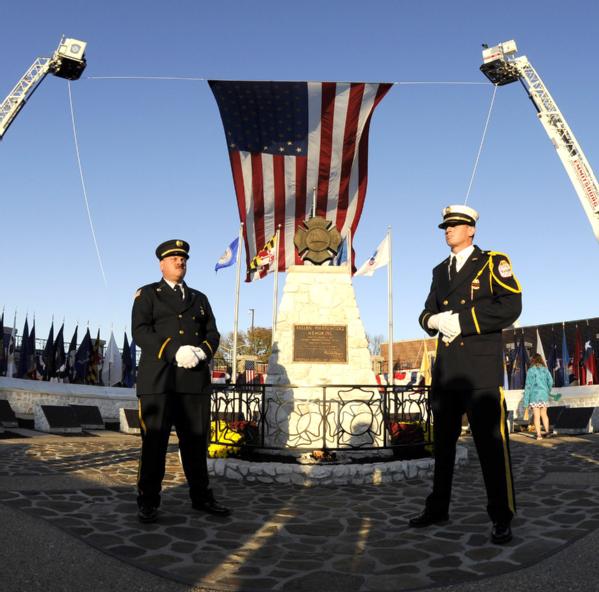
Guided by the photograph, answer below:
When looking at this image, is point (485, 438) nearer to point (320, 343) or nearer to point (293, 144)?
point (320, 343)

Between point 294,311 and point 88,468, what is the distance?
3.70 meters

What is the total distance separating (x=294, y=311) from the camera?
8.64m

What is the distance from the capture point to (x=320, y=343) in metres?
8.55

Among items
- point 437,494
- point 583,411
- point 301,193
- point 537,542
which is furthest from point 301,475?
point 301,193

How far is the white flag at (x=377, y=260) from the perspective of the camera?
17.6 meters

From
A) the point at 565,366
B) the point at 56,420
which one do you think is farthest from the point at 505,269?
the point at 565,366

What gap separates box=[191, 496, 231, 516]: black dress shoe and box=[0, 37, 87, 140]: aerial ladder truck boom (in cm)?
2394

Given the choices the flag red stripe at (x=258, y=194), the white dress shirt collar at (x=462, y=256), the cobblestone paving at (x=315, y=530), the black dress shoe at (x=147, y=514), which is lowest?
the cobblestone paving at (x=315, y=530)

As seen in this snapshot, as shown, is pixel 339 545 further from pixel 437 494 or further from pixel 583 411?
pixel 583 411

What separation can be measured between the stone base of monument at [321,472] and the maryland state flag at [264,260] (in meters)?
10.4

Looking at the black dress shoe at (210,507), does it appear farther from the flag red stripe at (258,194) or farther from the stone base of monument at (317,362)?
the flag red stripe at (258,194)

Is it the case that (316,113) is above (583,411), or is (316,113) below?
above

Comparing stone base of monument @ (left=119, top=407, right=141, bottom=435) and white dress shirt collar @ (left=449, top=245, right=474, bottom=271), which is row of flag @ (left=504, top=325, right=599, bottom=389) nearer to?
stone base of monument @ (left=119, top=407, right=141, bottom=435)

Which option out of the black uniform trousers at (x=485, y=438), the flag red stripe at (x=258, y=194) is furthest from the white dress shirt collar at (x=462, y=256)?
the flag red stripe at (x=258, y=194)
